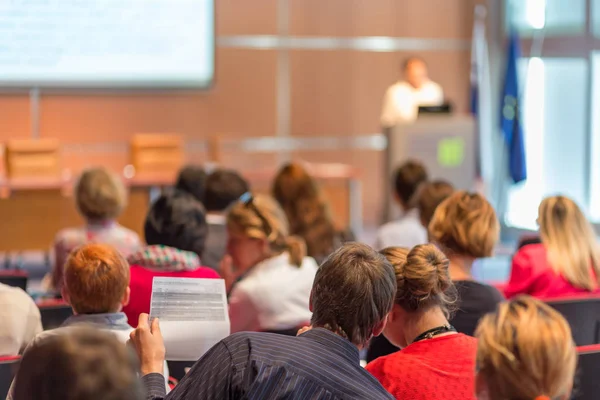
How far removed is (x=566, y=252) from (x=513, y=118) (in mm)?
5892

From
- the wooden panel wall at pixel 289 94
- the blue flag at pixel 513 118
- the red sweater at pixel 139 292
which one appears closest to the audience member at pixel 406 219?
the red sweater at pixel 139 292

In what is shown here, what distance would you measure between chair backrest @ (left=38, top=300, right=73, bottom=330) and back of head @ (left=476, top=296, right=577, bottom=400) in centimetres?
182

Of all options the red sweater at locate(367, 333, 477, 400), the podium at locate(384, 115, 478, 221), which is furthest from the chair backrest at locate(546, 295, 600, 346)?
the podium at locate(384, 115, 478, 221)

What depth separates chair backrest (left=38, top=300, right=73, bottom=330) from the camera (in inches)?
112

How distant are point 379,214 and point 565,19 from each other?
3203 mm

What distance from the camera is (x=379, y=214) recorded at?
10.9 metres

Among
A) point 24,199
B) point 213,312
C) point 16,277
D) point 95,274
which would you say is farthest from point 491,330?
point 24,199

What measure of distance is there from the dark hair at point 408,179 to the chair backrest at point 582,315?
2158 mm

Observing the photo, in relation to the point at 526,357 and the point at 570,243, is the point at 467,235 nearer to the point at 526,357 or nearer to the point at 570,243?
the point at 570,243

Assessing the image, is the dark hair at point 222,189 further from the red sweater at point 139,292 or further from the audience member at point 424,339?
the audience member at point 424,339

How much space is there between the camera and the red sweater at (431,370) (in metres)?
1.98

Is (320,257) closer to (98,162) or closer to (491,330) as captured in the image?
(491,330)

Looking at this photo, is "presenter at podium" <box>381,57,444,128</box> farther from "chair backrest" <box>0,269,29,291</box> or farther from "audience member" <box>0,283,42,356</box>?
"audience member" <box>0,283,42,356</box>

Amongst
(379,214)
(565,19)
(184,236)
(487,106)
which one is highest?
(565,19)
